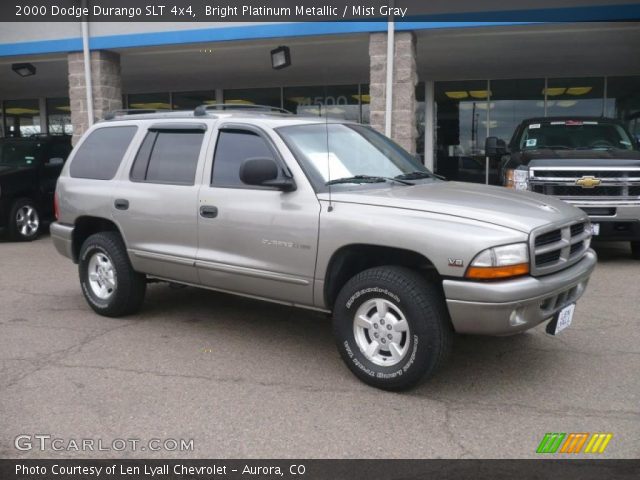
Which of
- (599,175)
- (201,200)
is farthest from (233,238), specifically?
(599,175)

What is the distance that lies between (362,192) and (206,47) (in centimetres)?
809

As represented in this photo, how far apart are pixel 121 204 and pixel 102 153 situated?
72 centimetres

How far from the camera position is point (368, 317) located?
4.20m

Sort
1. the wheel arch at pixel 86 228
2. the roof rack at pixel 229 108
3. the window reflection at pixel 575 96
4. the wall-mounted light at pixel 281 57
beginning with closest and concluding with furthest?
the roof rack at pixel 229 108 < the wheel arch at pixel 86 228 < the wall-mounted light at pixel 281 57 < the window reflection at pixel 575 96

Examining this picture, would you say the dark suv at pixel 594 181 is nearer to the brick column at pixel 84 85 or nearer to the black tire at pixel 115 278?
the black tire at pixel 115 278

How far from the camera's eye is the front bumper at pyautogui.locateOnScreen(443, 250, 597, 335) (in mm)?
3703

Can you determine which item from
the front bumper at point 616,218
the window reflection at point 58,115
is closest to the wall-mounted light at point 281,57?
the front bumper at point 616,218

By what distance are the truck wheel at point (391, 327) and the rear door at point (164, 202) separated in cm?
156

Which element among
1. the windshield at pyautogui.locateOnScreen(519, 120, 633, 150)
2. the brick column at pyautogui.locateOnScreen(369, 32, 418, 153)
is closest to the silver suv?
the brick column at pyautogui.locateOnScreen(369, 32, 418, 153)

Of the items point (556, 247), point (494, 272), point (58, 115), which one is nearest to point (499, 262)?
point (494, 272)

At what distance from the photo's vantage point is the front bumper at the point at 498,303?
3703 millimetres

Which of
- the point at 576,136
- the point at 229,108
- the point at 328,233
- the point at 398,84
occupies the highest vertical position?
the point at 398,84

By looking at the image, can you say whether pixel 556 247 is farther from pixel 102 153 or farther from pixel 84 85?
pixel 84 85

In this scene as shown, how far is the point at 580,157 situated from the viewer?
8414 millimetres
